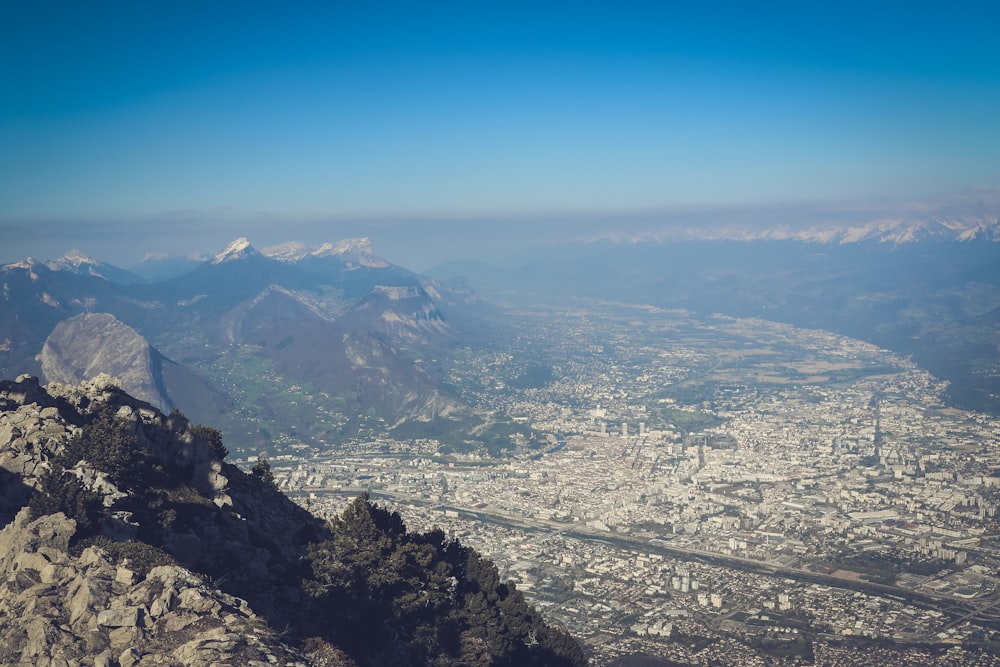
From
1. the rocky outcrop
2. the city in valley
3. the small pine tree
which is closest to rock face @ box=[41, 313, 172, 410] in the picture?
the city in valley

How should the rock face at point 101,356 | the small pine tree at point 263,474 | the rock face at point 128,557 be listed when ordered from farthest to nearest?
the rock face at point 101,356 < the small pine tree at point 263,474 < the rock face at point 128,557

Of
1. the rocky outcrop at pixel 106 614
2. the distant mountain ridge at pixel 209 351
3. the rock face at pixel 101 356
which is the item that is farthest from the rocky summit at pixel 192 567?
the rock face at pixel 101 356

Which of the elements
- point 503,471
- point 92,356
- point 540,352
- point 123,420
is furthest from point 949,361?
point 123,420

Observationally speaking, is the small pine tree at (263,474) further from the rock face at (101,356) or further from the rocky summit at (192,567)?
the rock face at (101,356)

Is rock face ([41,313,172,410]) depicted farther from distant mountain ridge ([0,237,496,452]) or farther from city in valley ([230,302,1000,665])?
city in valley ([230,302,1000,665])

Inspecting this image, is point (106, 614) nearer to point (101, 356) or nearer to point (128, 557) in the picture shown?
point (128, 557)

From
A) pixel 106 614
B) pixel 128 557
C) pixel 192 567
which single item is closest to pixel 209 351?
pixel 192 567
